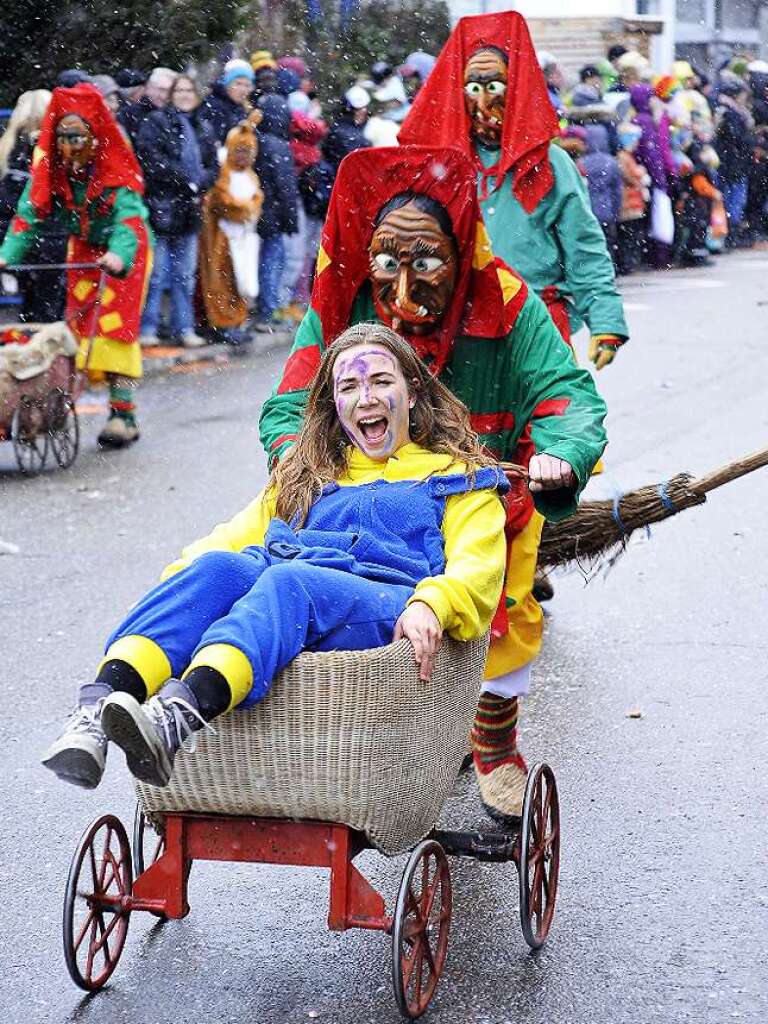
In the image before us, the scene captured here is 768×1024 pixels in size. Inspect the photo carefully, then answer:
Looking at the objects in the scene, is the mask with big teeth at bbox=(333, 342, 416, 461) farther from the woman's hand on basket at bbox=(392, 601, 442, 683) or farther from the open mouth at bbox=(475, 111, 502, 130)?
the open mouth at bbox=(475, 111, 502, 130)

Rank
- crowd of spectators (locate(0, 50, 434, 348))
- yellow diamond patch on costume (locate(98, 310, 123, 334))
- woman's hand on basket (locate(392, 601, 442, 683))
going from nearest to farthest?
woman's hand on basket (locate(392, 601, 442, 683)), yellow diamond patch on costume (locate(98, 310, 123, 334)), crowd of spectators (locate(0, 50, 434, 348))

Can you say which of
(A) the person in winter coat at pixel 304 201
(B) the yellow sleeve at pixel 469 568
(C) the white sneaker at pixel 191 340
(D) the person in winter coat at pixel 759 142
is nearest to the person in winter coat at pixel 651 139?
(D) the person in winter coat at pixel 759 142

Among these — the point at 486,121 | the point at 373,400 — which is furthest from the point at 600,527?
the point at 486,121

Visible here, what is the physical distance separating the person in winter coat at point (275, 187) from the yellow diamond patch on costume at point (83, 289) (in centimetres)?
414

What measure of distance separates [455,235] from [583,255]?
2.13 m

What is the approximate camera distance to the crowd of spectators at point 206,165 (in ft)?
39.3

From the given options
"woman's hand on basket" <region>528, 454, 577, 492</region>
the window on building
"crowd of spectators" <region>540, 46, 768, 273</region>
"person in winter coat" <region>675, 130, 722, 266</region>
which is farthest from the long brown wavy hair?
the window on building

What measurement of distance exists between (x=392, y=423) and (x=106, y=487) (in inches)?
216

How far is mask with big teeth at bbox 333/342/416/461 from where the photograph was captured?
423 centimetres

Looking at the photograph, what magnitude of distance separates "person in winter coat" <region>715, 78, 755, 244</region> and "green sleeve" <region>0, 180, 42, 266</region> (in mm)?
14612

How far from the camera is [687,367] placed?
13281 millimetres

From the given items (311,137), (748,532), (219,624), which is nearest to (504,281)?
(219,624)

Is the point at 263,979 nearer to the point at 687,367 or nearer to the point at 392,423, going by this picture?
the point at 392,423

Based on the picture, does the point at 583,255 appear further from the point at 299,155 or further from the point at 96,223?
the point at 299,155
